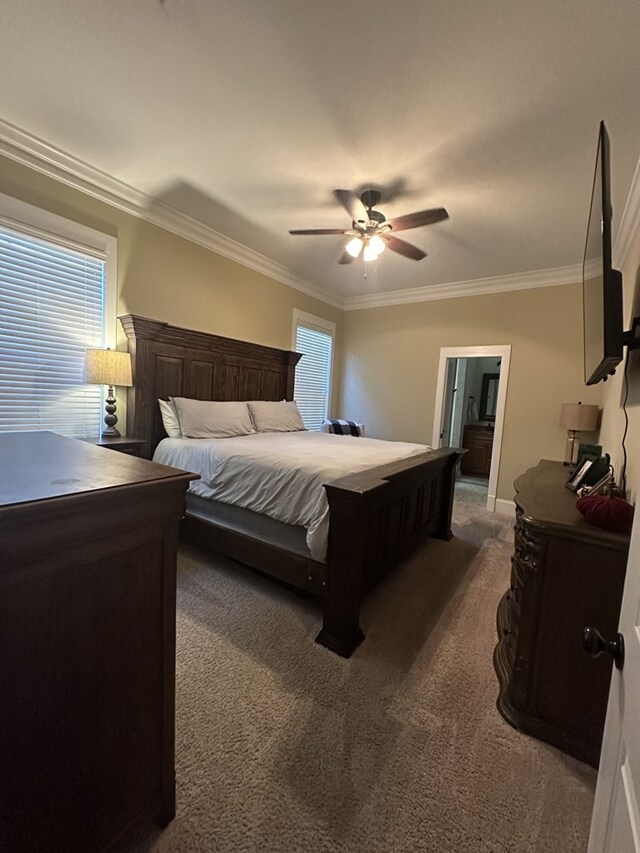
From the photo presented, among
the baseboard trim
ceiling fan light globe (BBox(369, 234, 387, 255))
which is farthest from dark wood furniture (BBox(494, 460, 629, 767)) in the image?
the baseboard trim

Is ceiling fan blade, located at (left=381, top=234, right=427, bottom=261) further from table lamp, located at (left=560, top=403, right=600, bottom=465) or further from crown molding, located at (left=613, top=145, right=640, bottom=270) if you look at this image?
table lamp, located at (left=560, top=403, right=600, bottom=465)

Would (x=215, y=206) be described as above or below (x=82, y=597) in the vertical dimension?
above

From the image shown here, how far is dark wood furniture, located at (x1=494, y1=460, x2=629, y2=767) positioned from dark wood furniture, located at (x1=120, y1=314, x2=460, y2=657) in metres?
0.74

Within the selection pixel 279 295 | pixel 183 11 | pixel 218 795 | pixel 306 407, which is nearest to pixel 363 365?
pixel 306 407

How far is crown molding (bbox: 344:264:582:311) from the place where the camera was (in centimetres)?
397

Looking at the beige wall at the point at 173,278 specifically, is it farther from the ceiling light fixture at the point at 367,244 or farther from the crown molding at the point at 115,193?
the ceiling light fixture at the point at 367,244

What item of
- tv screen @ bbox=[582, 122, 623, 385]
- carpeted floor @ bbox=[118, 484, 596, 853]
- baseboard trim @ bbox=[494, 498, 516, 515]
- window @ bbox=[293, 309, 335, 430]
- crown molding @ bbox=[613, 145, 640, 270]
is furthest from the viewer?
window @ bbox=[293, 309, 335, 430]

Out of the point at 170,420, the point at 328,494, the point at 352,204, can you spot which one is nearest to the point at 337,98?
the point at 352,204

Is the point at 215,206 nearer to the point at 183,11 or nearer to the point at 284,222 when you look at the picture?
the point at 284,222

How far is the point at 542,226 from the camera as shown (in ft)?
10.2

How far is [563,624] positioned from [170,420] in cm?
303

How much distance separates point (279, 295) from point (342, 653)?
4017 mm

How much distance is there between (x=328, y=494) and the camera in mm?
1844

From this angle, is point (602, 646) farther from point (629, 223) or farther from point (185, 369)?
point (185, 369)
